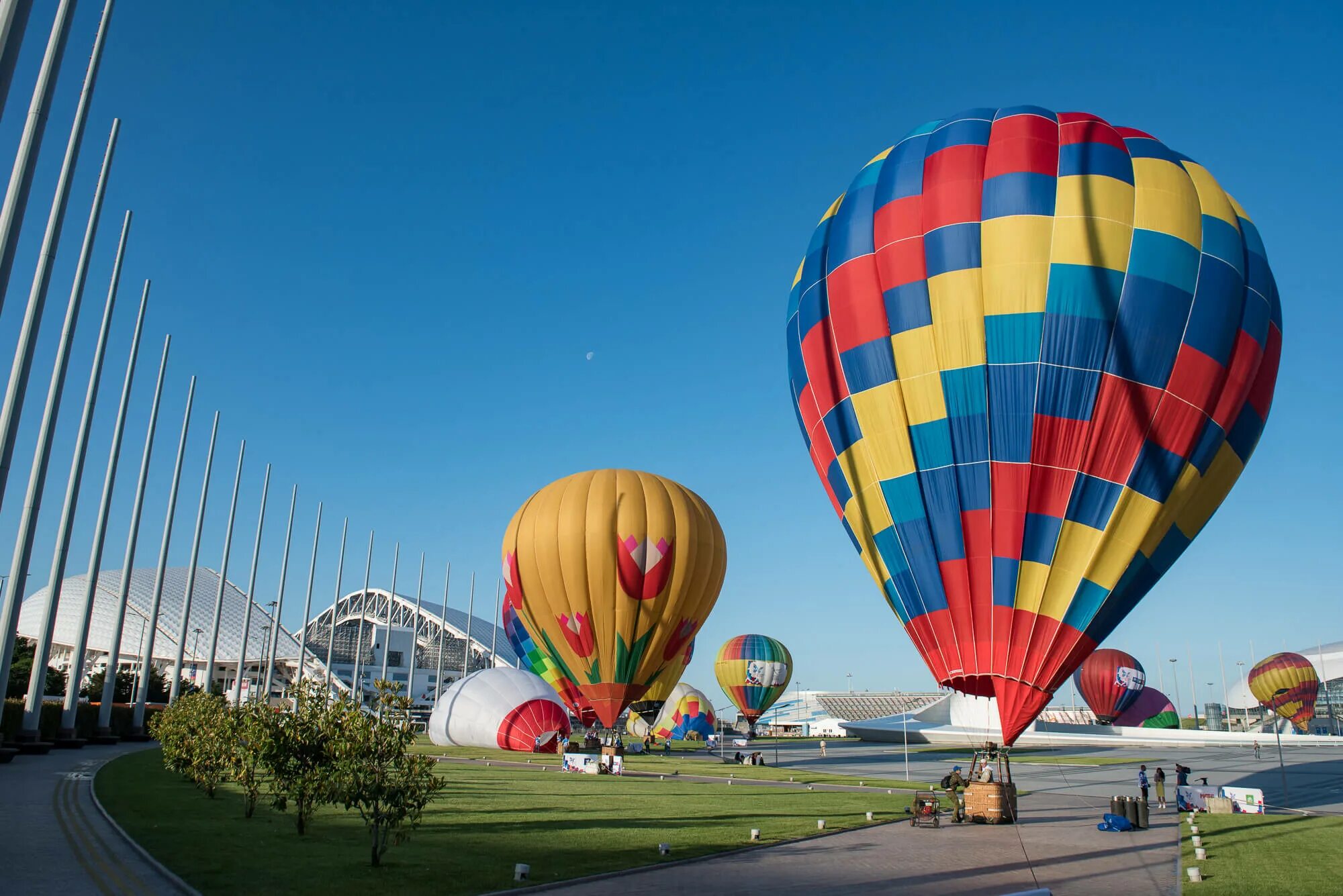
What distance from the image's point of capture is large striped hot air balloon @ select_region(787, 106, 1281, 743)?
17.3 meters

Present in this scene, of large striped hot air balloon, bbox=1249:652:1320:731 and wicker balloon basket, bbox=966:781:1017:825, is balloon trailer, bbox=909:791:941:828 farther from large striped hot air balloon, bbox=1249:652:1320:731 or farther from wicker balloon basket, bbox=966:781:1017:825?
large striped hot air balloon, bbox=1249:652:1320:731

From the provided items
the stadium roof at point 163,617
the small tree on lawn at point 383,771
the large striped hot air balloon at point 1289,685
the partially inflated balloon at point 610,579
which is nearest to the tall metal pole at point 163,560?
the partially inflated balloon at point 610,579

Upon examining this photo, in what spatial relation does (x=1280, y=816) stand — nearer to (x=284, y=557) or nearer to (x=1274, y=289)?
(x=1274, y=289)

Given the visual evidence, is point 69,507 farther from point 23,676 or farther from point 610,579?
point 23,676

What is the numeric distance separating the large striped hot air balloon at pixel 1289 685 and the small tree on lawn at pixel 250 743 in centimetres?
8959

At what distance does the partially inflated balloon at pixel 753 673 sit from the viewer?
69812mm

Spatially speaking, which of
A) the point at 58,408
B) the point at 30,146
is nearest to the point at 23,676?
the point at 58,408

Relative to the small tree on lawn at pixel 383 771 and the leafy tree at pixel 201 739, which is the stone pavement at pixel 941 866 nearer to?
the small tree on lawn at pixel 383 771

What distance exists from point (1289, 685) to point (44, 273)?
3726 inches

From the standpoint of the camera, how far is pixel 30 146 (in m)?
12.4

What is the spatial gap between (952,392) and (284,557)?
166ft

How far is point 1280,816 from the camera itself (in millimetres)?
21906

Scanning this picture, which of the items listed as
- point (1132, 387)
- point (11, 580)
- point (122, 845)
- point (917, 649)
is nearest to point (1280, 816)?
point (917, 649)

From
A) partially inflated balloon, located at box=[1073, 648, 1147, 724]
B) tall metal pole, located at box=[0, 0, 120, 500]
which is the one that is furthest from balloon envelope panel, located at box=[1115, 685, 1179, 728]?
tall metal pole, located at box=[0, 0, 120, 500]
